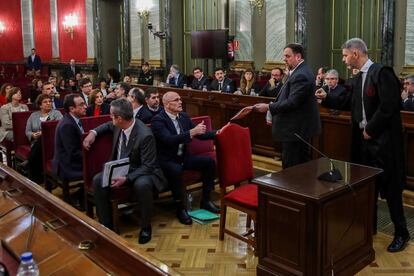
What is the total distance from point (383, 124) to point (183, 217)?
188cm

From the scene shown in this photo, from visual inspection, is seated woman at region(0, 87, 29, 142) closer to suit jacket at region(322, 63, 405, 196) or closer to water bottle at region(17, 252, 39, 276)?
suit jacket at region(322, 63, 405, 196)

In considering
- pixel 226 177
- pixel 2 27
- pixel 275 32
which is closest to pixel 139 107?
pixel 226 177

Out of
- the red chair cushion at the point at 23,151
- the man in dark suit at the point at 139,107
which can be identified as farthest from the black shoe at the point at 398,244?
the red chair cushion at the point at 23,151

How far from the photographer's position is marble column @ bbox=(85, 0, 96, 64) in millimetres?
14195

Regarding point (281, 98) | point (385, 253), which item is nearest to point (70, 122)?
point (281, 98)

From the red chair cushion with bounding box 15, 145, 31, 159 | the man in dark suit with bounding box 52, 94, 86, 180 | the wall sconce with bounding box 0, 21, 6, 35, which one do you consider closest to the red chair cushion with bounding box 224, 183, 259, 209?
the man in dark suit with bounding box 52, 94, 86, 180

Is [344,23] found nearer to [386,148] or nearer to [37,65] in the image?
[386,148]

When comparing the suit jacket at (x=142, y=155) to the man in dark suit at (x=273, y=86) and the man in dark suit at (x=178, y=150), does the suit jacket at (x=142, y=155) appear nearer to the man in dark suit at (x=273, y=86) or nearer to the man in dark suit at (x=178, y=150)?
the man in dark suit at (x=178, y=150)

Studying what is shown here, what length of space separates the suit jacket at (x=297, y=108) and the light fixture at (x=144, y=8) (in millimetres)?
8762

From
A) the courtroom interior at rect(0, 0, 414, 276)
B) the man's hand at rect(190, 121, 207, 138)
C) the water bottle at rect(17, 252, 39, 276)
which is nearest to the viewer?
the water bottle at rect(17, 252, 39, 276)

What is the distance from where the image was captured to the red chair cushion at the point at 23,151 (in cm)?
Result: 551

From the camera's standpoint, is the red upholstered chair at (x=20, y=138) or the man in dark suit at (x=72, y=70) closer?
the red upholstered chair at (x=20, y=138)

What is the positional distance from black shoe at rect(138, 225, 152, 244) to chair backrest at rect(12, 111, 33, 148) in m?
2.42

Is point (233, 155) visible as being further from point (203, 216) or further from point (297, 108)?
point (203, 216)
